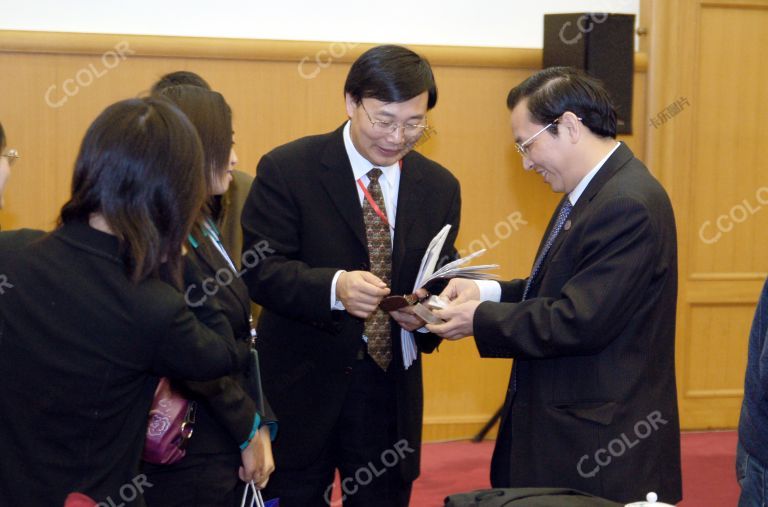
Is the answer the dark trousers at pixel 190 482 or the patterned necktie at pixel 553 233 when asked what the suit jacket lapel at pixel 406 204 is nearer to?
the patterned necktie at pixel 553 233

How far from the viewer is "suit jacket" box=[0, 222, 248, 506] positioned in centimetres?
166

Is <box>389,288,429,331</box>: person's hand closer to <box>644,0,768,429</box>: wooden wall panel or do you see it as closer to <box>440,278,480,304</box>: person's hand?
<box>440,278,480,304</box>: person's hand

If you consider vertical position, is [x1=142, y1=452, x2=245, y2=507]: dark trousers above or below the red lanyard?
below

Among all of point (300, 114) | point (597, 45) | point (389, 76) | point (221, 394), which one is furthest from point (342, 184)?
point (597, 45)

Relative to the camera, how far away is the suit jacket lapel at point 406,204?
2.74 metres

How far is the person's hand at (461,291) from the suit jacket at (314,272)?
0.13 metres

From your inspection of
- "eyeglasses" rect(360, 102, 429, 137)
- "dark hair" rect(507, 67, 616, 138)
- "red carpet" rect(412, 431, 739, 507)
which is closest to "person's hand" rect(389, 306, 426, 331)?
"eyeglasses" rect(360, 102, 429, 137)

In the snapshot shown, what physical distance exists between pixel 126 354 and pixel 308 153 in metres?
1.26

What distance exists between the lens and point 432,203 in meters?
2.85

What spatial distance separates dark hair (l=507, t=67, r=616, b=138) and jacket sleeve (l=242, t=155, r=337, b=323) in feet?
2.41

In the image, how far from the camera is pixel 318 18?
502cm

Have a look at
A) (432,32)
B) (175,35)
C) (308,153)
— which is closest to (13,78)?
(175,35)

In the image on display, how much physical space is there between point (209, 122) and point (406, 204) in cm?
76

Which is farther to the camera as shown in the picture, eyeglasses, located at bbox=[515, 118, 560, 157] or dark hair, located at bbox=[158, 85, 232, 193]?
eyeglasses, located at bbox=[515, 118, 560, 157]
